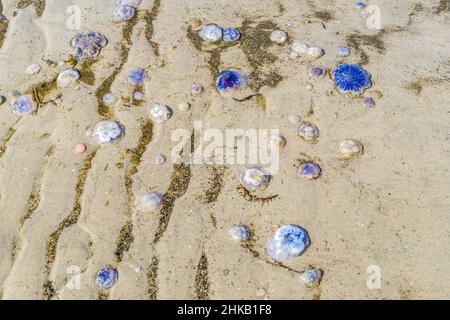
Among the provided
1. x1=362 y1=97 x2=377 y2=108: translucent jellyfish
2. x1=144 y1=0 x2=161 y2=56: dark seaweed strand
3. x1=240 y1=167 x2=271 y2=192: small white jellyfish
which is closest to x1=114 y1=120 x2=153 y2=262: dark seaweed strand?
x1=240 y1=167 x2=271 y2=192: small white jellyfish

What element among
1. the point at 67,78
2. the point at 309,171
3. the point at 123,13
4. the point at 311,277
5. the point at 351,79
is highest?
the point at 123,13

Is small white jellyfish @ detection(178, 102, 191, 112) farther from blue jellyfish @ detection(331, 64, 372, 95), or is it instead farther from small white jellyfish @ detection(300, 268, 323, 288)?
small white jellyfish @ detection(300, 268, 323, 288)

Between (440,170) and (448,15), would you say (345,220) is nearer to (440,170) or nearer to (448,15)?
(440,170)

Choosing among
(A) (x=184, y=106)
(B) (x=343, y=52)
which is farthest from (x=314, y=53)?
(A) (x=184, y=106)

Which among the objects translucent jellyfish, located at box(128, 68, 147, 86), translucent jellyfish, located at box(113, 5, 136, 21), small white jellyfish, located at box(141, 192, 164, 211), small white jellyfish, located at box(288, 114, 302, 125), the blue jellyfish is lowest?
small white jellyfish, located at box(141, 192, 164, 211)

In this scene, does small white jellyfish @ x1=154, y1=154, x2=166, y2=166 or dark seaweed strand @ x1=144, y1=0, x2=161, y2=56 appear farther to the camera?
dark seaweed strand @ x1=144, y1=0, x2=161, y2=56

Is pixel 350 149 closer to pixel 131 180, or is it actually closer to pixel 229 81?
pixel 229 81
